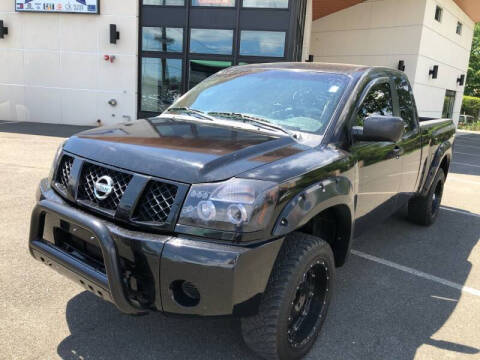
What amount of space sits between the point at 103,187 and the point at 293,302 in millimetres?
1269

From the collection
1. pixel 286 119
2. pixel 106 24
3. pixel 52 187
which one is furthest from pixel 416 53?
pixel 52 187

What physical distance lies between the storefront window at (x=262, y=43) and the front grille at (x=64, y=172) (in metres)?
12.2

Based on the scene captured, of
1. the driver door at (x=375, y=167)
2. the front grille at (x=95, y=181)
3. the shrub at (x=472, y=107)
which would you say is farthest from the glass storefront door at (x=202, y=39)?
the shrub at (x=472, y=107)

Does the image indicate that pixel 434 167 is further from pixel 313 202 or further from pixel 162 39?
pixel 162 39

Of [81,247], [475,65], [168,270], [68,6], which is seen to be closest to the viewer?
[168,270]

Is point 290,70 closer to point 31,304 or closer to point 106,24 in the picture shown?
point 31,304

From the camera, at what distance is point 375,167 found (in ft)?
11.1

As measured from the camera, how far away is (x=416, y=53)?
17.9 meters

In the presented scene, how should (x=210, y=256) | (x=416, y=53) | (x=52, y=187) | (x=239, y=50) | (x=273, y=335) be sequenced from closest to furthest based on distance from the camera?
(x=210, y=256)
(x=273, y=335)
(x=52, y=187)
(x=239, y=50)
(x=416, y=53)

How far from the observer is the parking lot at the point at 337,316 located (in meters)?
2.66

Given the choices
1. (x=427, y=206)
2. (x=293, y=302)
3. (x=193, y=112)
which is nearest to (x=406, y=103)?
(x=427, y=206)

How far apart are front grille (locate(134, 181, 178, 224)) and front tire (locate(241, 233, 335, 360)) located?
0.68m

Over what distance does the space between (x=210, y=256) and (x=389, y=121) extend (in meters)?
1.57

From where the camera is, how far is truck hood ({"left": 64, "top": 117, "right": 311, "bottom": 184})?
2.23m
